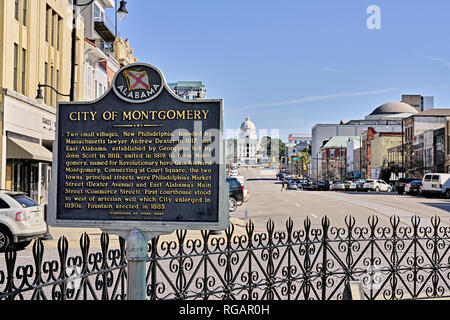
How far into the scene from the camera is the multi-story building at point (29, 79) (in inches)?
1023

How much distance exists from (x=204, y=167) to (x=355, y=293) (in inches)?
89.8

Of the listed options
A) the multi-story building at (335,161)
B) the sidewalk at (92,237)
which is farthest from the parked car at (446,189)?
the multi-story building at (335,161)

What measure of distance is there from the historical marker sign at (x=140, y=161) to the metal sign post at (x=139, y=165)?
11 mm

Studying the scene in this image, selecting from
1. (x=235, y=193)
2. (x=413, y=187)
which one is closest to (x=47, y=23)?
(x=235, y=193)

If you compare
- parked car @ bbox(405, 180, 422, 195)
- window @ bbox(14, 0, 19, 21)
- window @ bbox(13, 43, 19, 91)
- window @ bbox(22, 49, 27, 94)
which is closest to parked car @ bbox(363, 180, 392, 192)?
parked car @ bbox(405, 180, 422, 195)

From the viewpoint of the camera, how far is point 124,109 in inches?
259

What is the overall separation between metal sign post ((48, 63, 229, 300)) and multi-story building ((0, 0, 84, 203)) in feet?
67.5

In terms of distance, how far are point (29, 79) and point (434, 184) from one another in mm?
32222

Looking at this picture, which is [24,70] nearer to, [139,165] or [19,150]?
[19,150]

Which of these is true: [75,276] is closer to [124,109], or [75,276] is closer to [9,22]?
[124,109]

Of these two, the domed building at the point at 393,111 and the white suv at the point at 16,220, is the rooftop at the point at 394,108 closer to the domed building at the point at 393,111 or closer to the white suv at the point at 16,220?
the domed building at the point at 393,111

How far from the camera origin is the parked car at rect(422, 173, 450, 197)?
45.8 meters

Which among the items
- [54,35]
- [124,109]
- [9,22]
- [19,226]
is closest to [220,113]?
[124,109]

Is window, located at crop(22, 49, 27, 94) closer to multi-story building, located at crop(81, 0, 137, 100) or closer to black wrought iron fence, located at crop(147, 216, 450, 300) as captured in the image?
multi-story building, located at crop(81, 0, 137, 100)
